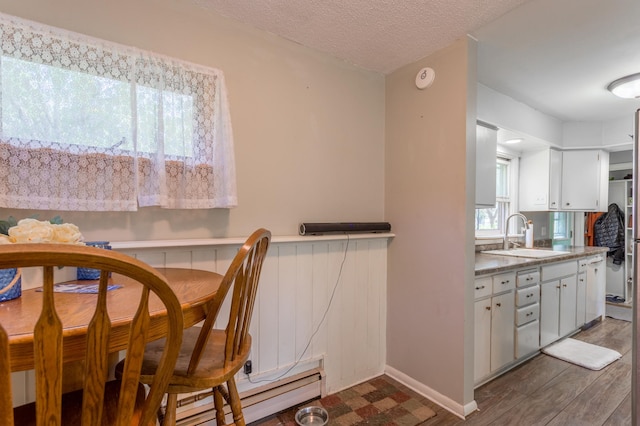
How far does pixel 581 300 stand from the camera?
3180 millimetres

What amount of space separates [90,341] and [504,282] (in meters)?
2.48

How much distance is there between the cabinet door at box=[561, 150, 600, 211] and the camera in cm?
362

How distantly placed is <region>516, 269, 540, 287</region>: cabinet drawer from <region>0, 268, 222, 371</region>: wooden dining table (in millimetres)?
2339

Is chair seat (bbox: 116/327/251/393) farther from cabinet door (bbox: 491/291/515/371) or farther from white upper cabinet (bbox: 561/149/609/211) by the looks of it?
white upper cabinet (bbox: 561/149/609/211)

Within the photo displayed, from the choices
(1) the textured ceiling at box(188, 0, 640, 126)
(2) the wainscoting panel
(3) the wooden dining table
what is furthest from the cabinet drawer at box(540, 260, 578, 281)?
(3) the wooden dining table

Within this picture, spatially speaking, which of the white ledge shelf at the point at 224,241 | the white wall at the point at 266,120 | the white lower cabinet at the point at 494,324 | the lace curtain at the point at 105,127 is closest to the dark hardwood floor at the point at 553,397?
the white lower cabinet at the point at 494,324

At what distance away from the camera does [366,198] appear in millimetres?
2383

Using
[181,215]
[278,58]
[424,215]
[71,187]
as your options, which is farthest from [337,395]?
[278,58]

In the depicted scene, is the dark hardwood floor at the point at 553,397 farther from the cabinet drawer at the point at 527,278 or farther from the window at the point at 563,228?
the window at the point at 563,228

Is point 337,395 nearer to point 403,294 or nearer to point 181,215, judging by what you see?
point 403,294

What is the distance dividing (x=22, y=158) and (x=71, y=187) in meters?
0.18

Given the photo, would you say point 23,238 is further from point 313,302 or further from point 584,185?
point 584,185

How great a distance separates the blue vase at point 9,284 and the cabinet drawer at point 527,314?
9.51 ft

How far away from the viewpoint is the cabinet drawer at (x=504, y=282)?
86.4 inches
